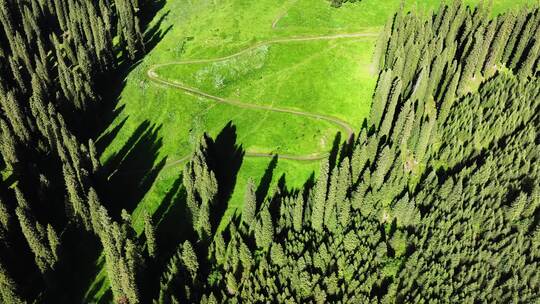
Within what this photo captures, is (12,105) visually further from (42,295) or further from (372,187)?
(372,187)

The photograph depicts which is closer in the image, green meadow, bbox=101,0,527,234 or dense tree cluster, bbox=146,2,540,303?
dense tree cluster, bbox=146,2,540,303

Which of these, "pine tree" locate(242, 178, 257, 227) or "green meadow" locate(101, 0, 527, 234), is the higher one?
"green meadow" locate(101, 0, 527, 234)

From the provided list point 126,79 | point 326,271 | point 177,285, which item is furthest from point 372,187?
point 126,79

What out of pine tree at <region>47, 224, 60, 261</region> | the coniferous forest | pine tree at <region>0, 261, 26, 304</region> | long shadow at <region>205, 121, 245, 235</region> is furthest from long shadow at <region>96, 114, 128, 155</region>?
pine tree at <region>0, 261, 26, 304</region>

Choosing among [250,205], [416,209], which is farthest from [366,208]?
[250,205]

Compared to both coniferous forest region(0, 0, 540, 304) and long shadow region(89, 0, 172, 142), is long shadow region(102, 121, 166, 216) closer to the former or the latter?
coniferous forest region(0, 0, 540, 304)

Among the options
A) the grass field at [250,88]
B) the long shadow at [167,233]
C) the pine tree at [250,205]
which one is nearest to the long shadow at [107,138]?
the grass field at [250,88]

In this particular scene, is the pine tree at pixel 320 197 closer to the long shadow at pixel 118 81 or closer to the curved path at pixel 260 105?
the curved path at pixel 260 105
